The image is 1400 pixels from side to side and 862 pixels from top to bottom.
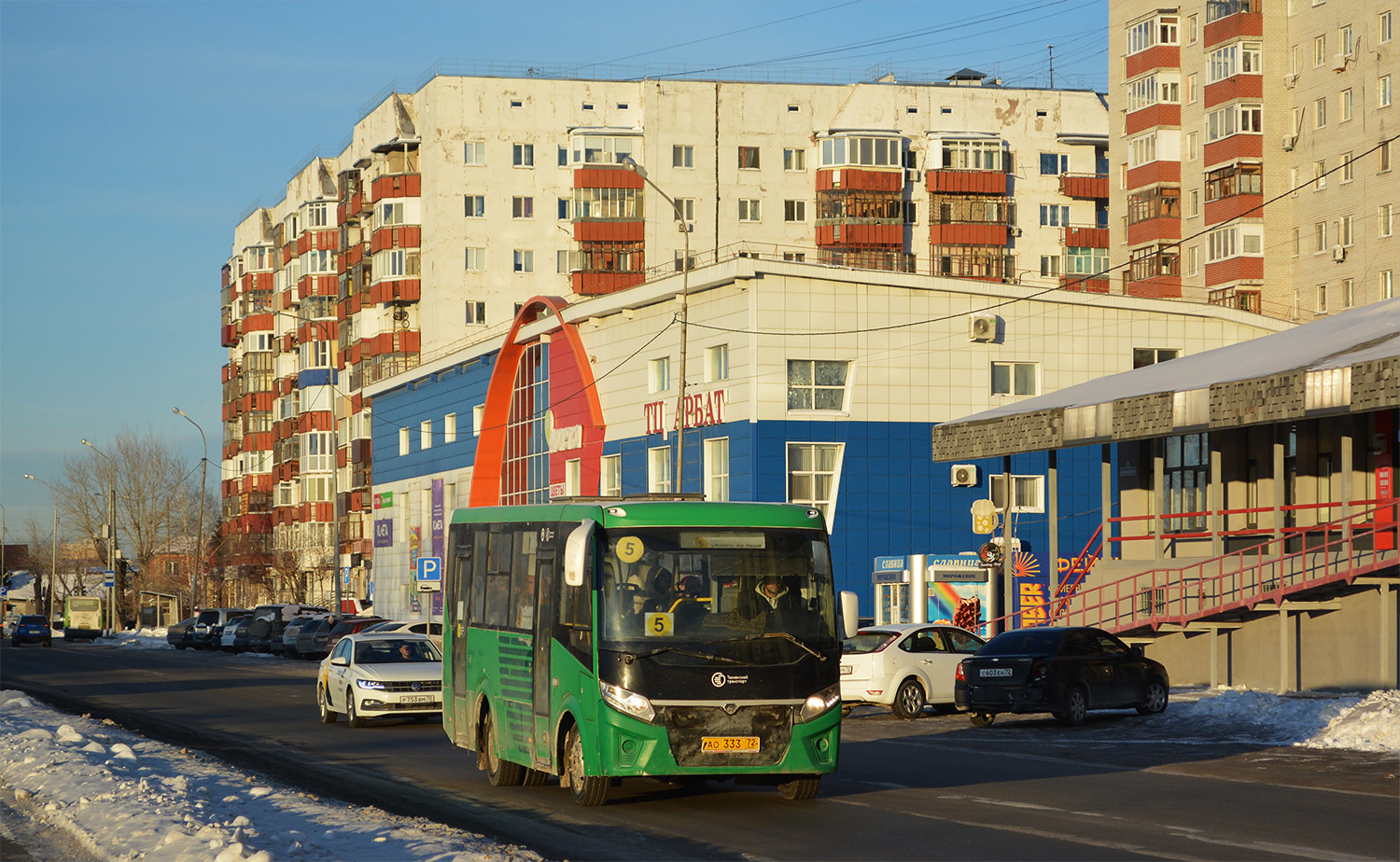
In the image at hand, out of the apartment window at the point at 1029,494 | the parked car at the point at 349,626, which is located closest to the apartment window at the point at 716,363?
the apartment window at the point at 1029,494

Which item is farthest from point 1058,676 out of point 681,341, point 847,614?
point 681,341

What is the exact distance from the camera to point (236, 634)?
6569cm

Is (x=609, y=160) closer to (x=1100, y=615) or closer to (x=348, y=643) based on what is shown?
(x=1100, y=615)

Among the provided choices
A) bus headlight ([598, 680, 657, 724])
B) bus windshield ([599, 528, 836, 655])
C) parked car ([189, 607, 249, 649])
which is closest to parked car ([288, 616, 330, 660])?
parked car ([189, 607, 249, 649])

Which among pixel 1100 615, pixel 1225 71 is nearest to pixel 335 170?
pixel 1225 71

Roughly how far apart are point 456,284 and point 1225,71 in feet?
132

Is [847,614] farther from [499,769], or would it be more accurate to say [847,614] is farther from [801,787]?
[499,769]

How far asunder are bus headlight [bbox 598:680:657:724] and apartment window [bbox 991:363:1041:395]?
37.0 m

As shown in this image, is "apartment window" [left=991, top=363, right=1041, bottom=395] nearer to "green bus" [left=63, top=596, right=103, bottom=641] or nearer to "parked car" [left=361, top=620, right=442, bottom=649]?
"parked car" [left=361, top=620, right=442, bottom=649]

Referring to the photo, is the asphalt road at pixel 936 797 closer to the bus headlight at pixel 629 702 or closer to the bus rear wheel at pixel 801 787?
the bus rear wheel at pixel 801 787

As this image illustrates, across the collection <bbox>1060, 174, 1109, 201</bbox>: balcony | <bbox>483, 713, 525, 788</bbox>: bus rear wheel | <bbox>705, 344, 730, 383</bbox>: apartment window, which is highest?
→ <bbox>1060, 174, 1109, 201</bbox>: balcony

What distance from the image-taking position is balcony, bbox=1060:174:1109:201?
87500 mm

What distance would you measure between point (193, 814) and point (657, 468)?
39.2 metres

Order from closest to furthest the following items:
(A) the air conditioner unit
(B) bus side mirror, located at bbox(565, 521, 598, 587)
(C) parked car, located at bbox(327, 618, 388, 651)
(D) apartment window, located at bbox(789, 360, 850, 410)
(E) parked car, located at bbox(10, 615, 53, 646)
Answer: (B) bus side mirror, located at bbox(565, 521, 598, 587)
(D) apartment window, located at bbox(789, 360, 850, 410)
(C) parked car, located at bbox(327, 618, 388, 651)
(A) the air conditioner unit
(E) parked car, located at bbox(10, 615, 53, 646)
